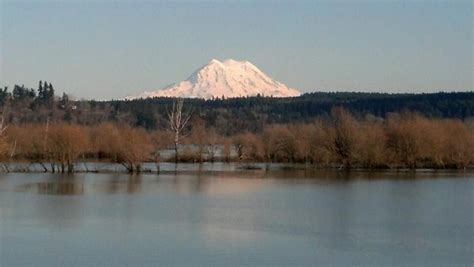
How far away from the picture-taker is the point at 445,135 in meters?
51.4

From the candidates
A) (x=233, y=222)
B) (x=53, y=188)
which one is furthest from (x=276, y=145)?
(x=233, y=222)

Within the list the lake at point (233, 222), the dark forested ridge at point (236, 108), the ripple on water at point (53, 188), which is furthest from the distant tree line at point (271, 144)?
the dark forested ridge at point (236, 108)

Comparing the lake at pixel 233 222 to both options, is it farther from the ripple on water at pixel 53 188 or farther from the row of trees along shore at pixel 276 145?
the row of trees along shore at pixel 276 145

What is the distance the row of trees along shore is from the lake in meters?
5.43

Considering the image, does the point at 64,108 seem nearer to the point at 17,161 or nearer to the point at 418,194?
the point at 17,161

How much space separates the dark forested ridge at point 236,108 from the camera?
332ft

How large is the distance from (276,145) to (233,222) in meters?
35.4

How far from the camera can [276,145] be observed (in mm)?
56812

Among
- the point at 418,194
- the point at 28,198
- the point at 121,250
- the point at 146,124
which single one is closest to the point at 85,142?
the point at 28,198

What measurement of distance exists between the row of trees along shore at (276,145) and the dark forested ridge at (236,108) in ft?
113

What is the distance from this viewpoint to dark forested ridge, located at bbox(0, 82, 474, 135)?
101 m

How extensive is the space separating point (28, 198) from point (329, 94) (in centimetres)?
11789

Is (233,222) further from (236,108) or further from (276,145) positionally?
(236,108)

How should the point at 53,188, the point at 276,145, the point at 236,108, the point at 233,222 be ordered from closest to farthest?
the point at 233,222 < the point at 53,188 < the point at 276,145 < the point at 236,108
